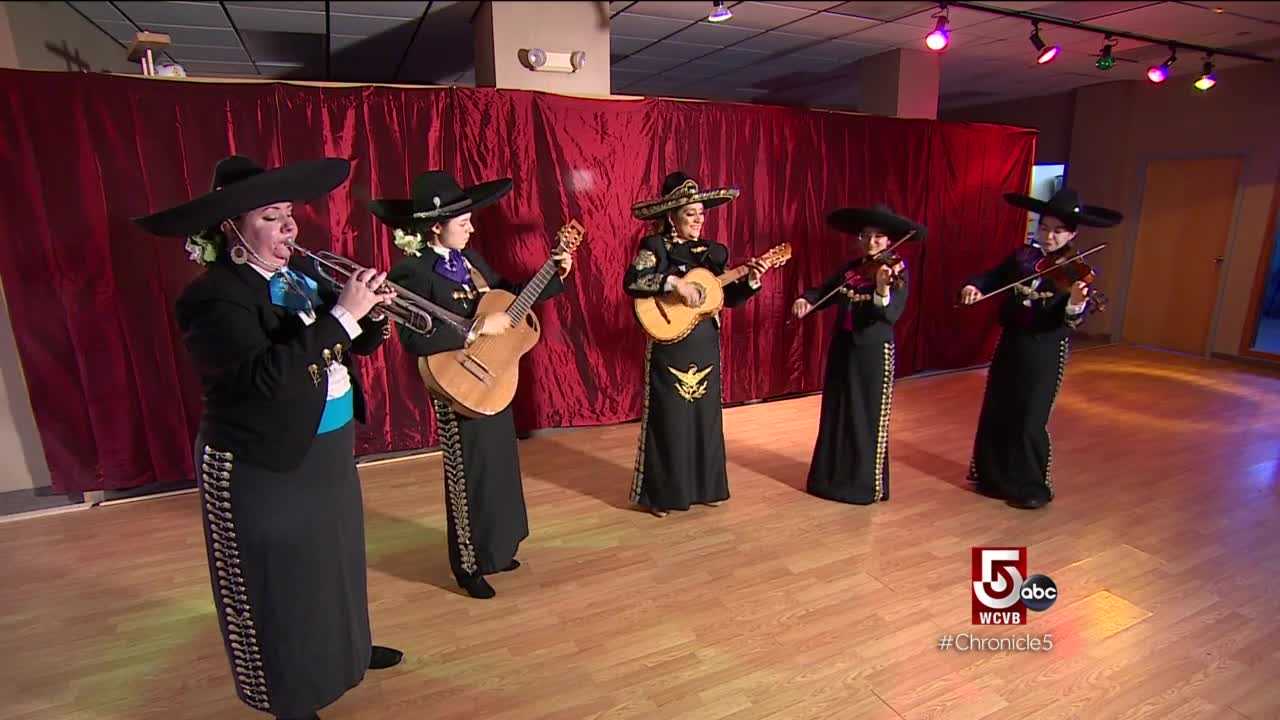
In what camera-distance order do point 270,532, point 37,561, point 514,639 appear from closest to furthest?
point 270,532 → point 514,639 → point 37,561

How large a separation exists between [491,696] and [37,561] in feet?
7.92

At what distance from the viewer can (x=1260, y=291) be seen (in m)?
6.54

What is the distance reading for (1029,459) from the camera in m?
3.49

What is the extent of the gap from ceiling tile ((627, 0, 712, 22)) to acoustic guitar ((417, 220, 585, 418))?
2692 mm

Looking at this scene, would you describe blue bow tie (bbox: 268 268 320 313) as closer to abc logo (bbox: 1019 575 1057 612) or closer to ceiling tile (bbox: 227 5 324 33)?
abc logo (bbox: 1019 575 1057 612)

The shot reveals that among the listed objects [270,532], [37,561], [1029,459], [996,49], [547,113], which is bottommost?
[37,561]

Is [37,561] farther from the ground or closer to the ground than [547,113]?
closer to the ground

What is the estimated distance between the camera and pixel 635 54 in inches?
239

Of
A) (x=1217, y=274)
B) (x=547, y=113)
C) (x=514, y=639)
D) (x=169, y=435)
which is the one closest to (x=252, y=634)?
(x=514, y=639)

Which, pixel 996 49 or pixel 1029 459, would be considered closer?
pixel 1029 459

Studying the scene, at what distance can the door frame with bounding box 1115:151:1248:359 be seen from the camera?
262 inches

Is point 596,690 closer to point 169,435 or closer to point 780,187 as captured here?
point 169,435

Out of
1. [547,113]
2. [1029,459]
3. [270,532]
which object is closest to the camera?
[270,532]

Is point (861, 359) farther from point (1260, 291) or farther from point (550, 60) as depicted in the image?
point (1260, 291)
